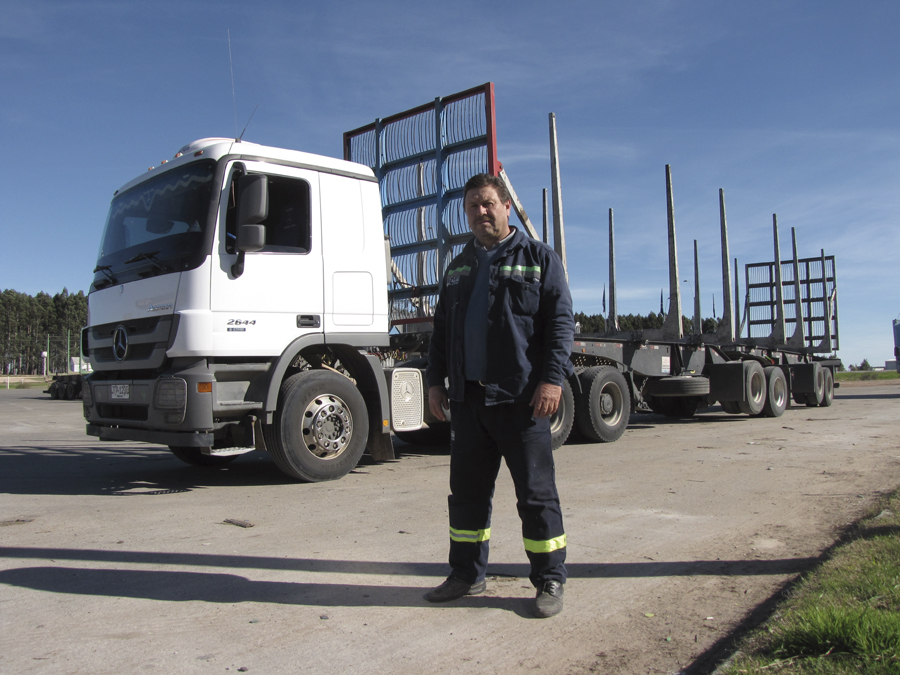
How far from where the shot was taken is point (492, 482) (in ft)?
10.5

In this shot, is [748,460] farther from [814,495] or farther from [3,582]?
[3,582]

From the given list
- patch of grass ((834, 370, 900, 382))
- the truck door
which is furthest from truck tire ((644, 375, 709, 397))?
patch of grass ((834, 370, 900, 382))

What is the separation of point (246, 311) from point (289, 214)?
1054 mm

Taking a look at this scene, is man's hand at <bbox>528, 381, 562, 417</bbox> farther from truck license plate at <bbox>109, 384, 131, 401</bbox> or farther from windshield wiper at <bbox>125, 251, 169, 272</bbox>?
truck license plate at <bbox>109, 384, 131, 401</bbox>

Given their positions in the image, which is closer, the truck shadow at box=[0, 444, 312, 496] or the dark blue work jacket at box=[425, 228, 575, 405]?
the dark blue work jacket at box=[425, 228, 575, 405]

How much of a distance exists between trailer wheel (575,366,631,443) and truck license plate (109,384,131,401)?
551 cm

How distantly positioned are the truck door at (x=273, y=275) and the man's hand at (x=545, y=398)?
136 inches

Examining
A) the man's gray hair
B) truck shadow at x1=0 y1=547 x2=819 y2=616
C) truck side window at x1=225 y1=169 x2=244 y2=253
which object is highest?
truck side window at x1=225 y1=169 x2=244 y2=253

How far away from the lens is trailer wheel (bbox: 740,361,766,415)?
13.0 metres

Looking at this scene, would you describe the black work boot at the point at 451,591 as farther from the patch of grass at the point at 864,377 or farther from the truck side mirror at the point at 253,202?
the patch of grass at the point at 864,377

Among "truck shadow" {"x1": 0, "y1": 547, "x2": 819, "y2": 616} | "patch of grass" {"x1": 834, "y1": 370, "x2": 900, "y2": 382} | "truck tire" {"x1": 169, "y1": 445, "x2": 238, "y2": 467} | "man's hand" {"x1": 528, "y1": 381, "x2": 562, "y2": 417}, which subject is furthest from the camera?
"patch of grass" {"x1": 834, "y1": 370, "x2": 900, "y2": 382}

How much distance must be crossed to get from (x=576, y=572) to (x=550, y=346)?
122cm

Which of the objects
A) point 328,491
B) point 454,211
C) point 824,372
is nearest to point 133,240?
point 328,491

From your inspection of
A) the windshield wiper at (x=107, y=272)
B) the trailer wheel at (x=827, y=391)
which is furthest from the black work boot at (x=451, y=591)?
the trailer wheel at (x=827, y=391)
